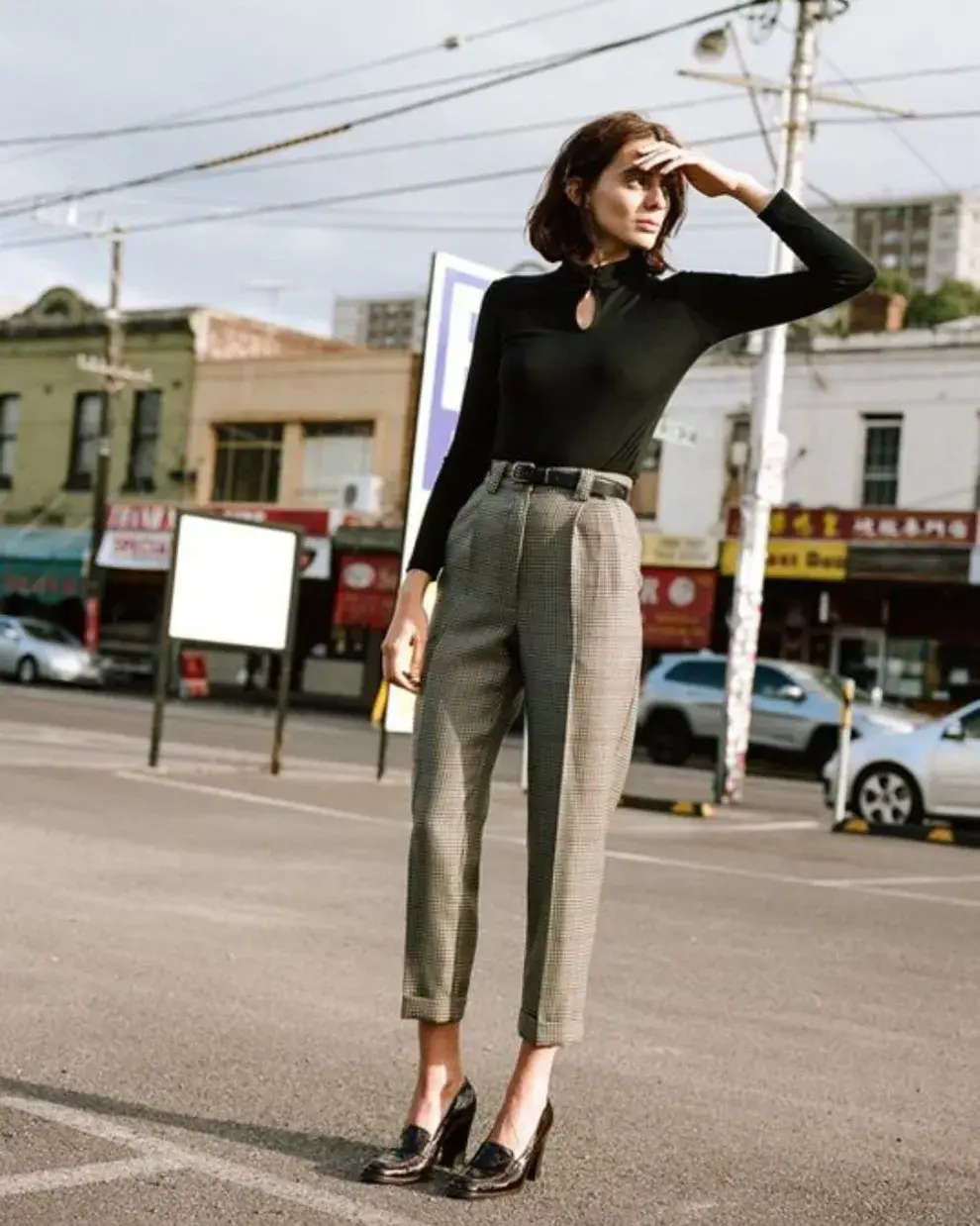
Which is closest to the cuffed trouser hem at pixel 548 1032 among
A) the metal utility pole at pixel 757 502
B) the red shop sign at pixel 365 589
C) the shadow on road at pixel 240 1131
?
the shadow on road at pixel 240 1131

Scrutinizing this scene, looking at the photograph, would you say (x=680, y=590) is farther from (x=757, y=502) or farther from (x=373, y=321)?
(x=373, y=321)

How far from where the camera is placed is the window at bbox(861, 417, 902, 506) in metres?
34.2

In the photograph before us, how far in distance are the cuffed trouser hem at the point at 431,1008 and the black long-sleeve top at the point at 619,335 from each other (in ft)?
2.93

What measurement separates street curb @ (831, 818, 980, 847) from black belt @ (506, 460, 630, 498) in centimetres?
1174

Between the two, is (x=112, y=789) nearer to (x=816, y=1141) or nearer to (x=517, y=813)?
(x=517, y=813)

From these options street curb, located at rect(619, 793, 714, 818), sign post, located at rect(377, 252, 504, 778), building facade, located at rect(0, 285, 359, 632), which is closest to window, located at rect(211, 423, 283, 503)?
building facade, located at rect(0, 285, 359, 632)

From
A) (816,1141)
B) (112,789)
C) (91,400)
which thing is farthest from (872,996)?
(91,400)

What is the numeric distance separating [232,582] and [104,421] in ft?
100.0

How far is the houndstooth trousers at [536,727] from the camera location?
389 centimetres

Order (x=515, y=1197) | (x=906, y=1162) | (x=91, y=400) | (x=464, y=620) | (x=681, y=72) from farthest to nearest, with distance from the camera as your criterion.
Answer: (x=91, y=400), (x=681, y=72), (x=906, y=1162), (x=464, y=620), (x=515, y=1197)

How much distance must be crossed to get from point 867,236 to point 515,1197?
14437cm

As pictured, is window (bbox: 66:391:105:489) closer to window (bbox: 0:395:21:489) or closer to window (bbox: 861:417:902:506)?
window (bbox: 0:395:21:489)

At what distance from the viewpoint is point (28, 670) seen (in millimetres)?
39594

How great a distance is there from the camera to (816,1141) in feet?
14.5
